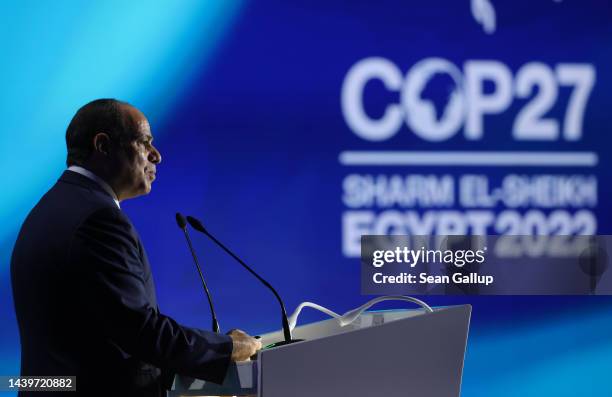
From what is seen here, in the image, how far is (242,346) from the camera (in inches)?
68.4

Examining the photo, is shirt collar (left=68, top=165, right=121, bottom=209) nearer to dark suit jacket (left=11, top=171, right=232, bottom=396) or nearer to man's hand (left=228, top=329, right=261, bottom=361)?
dark suit jacket (left=11, top=171, right=232, bottom=396)

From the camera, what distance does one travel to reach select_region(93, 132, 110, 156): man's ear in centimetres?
194

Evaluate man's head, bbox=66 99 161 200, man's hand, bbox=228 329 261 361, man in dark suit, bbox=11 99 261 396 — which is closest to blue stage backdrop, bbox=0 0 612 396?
man's head, bbox=66 99 161 200

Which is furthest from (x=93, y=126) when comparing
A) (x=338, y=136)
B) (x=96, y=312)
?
(x=338, y=136)

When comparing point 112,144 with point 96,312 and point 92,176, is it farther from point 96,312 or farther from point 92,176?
point 96,312

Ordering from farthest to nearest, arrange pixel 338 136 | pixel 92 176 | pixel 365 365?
pixel 338 136 → pixel 92 176 → pixel 365 365

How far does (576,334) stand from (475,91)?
129 centimetres

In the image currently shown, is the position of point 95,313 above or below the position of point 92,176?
below

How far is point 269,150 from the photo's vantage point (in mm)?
3506

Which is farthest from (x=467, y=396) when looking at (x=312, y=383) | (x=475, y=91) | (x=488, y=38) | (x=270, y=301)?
(x=312, y=383)

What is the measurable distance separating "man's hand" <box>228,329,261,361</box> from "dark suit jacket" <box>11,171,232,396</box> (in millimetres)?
17

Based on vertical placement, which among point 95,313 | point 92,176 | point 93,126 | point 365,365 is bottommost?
point 365,365

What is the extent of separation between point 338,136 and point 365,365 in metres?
2.02

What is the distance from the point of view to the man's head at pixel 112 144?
6.38ft
